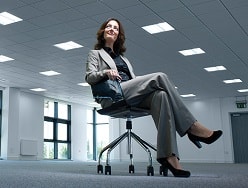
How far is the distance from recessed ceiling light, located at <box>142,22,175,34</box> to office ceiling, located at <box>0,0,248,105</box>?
0.13 m

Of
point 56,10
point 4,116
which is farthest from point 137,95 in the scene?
point 4,116

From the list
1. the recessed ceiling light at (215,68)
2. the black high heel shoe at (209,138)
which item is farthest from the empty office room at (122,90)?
the recessed ceiling light at (215,68)

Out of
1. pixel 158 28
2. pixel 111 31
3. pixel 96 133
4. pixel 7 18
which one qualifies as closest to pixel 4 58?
pixel 7 18

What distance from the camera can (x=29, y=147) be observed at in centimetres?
1277

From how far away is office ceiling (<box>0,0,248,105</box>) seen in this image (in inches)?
214

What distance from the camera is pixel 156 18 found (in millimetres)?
5844

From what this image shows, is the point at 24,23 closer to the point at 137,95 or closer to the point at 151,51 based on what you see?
the point at 151,51

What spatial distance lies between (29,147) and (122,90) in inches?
→ 459

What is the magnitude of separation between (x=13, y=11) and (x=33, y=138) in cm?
860

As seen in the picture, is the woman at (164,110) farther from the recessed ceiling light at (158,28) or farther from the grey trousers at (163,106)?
the recessed ceiling light at (158,28)

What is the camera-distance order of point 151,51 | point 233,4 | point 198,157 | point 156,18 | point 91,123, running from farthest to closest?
point 91,123, point 198,157, point 151,51, point 156,18, point 233,4

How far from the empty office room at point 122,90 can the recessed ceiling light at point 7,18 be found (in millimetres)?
35

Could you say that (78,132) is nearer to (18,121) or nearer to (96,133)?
(96,133)

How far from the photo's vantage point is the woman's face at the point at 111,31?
7.62 feet
